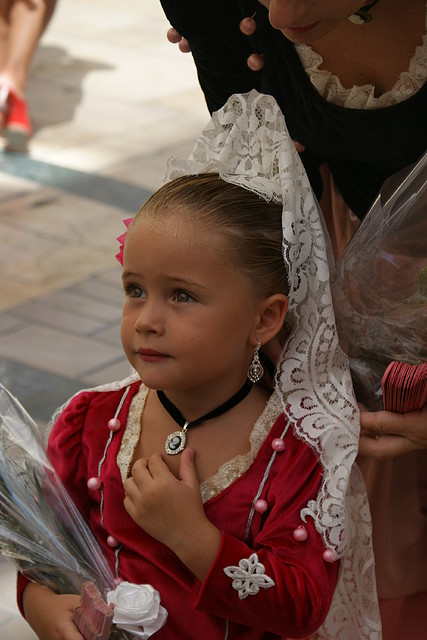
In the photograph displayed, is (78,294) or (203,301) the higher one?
(203,301)

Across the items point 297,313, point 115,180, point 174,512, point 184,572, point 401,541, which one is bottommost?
point 115,180

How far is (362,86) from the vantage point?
191cm

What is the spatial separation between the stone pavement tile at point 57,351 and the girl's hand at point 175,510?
1.86 m

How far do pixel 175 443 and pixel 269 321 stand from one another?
23 centimetres

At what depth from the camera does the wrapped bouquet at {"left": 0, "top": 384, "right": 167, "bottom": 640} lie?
1666 millimetres

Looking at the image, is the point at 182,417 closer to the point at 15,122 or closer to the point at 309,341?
the point at 309,341

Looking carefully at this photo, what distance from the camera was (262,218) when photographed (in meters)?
1.67

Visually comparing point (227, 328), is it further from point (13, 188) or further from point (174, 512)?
point (13, 188)

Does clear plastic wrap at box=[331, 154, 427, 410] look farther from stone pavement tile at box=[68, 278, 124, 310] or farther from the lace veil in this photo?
stone pavement tile at box=[68, 278, 124, 310]

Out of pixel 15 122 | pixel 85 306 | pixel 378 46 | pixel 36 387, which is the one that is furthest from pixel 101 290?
pixel 378 46

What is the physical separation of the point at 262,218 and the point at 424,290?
0.27 meters

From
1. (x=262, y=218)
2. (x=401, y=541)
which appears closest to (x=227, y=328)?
(x=262, y=218)

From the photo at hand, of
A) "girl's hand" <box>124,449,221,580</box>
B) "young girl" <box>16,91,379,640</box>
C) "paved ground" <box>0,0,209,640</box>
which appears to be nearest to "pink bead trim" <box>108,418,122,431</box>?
"young girl" <box>16,91,379,640</box>

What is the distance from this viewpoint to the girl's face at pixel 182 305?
5.25 ft
